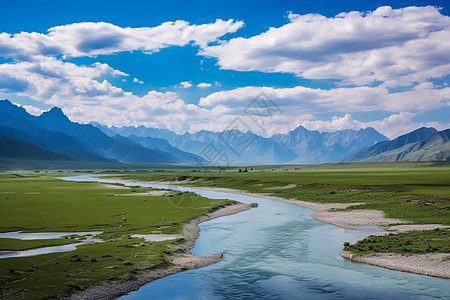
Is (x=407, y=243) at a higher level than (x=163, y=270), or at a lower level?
higher

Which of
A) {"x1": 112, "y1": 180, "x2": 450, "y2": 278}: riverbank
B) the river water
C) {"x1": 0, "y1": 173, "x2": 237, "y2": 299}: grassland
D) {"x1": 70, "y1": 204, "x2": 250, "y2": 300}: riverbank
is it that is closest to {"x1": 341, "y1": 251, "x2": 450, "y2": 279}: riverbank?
{"x1": 112, "y1": 180, "x2": 450, "y2": 278}: riverbank

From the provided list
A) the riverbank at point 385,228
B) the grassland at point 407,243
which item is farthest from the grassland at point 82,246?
the grassland at point 407,243

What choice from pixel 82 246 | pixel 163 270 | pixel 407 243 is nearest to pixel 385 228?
pixel 407 243

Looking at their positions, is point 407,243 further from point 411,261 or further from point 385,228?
point 385,228

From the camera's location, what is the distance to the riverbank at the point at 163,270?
78.2 ft

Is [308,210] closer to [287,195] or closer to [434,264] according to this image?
[287,195]

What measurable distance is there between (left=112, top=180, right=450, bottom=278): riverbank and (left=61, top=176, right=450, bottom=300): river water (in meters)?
0.92

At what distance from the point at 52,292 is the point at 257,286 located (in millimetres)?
13538

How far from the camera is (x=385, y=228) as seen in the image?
4528 cm

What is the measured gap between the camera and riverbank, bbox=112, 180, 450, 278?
2888cm

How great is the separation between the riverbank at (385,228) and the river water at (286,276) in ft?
3.02

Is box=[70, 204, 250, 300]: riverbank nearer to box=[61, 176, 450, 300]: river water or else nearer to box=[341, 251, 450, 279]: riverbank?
box=[61, 176, 450, 300]: river water

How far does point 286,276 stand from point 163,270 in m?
9.84

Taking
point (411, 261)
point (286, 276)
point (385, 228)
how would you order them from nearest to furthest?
point (286, 276) → point (411, 261) → point (385, 228)
